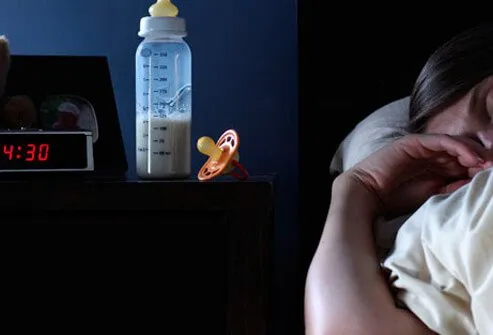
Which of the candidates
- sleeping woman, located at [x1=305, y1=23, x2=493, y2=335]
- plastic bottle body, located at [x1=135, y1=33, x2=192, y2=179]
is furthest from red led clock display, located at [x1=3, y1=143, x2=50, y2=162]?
sleeping woman, located at [x1=305, y1=23, x2=493, y2=335]

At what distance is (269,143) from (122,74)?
271mm

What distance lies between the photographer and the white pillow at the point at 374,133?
1.06 m

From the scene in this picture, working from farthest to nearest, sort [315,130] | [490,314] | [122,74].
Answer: [122,74] < [315,130] < [490,314]

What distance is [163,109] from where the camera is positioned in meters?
0.99

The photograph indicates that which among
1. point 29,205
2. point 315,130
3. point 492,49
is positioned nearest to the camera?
point 29,205

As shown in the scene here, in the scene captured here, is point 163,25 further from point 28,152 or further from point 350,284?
point 350,284

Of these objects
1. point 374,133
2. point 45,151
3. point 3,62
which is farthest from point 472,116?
point 3,62

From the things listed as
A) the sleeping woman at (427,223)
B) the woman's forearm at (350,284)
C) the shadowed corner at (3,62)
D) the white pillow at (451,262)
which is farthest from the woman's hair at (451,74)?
the shadowed corner at (3,62)

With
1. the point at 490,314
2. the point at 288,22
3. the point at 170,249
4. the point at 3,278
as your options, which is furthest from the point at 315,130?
the point at 490,314

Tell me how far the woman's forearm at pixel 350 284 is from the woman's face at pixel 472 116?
14 cm

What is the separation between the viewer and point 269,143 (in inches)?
54.7

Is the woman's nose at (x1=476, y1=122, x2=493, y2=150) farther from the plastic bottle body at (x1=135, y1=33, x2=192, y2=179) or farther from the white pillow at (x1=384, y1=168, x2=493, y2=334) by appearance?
the plastic bottle body at (x1=135, y1=33, x2=192, y2=179)

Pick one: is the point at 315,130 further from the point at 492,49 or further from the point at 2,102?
the point at 2,102

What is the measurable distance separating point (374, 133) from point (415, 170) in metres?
0.15
